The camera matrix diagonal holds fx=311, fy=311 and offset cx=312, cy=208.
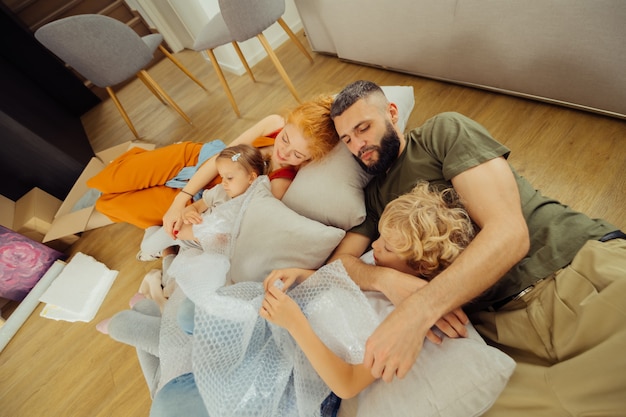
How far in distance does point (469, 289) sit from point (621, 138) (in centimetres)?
122

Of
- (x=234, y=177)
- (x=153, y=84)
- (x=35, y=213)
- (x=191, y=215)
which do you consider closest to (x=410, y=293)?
(x=234, y=177)

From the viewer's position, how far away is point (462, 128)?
3.16 ft

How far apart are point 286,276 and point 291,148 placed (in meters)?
0.54

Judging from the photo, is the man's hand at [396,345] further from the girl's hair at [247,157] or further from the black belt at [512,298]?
the girl's hair at [247,157]

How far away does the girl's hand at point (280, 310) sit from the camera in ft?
2.60

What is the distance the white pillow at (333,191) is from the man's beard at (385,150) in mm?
90

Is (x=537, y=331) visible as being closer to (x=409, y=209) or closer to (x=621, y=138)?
(x=409, y=209)

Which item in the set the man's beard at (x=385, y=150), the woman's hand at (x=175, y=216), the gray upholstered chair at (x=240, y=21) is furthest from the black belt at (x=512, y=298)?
the gray upholstered chair at (x=240, y=21)

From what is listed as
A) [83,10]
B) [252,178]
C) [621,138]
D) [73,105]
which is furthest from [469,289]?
[83,10]

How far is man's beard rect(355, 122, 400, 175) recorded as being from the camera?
1044mm

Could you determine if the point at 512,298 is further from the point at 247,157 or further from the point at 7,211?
the point at 7,211

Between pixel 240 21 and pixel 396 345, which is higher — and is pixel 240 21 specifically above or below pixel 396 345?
above

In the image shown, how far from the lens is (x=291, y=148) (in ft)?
4.17

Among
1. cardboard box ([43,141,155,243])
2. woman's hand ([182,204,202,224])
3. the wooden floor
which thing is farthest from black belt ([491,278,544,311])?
cardboard box ([43,141,155,243])
